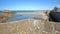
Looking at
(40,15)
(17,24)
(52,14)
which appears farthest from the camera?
(40,15)

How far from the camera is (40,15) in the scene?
101 inches

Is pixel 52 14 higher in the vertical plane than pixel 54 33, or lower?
higher

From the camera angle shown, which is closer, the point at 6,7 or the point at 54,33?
the point at 54,33

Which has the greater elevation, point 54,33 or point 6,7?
point 6,7

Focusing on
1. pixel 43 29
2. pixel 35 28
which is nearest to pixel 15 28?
pixel 35 28

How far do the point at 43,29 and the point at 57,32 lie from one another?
21 centimetres

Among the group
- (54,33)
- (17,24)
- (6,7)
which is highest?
(6,7)

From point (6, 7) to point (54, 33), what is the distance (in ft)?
3.34

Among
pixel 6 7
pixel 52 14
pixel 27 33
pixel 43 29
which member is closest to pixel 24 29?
pixel 27 33

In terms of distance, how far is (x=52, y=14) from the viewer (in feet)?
7.72

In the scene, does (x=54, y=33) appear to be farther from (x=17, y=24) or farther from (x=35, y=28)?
(x=17, y=24)

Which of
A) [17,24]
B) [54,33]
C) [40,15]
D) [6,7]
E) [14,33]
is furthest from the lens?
[40,15]

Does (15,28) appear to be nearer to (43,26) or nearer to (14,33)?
(14,33)

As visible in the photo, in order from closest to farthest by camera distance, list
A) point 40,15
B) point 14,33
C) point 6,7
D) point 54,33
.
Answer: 1. point 14,33
2. point 54,33
3. point 6,7
4. point 40,15
